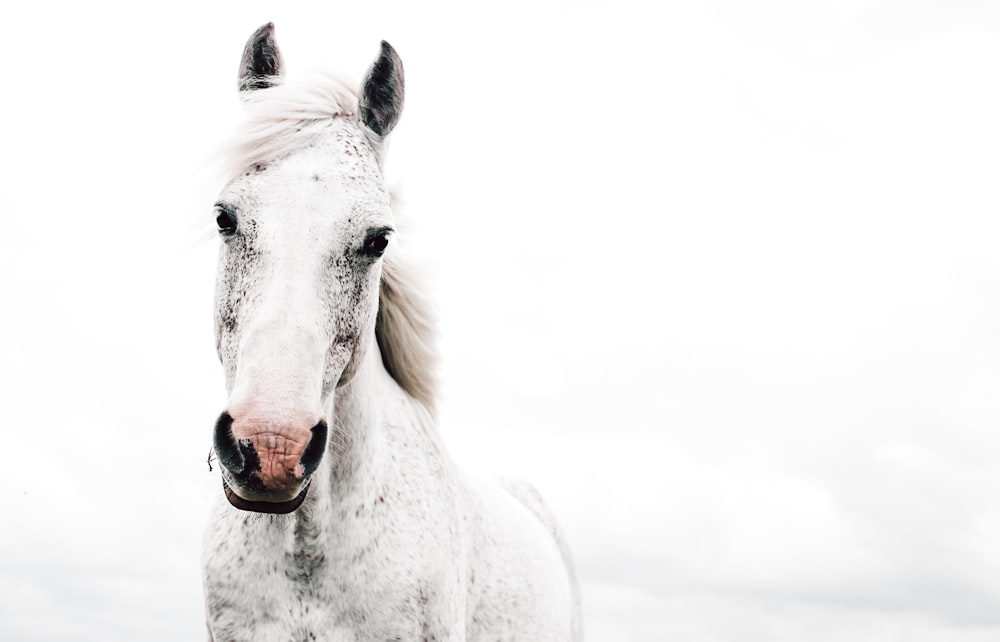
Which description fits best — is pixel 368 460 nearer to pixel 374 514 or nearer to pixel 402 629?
pixel 374 514

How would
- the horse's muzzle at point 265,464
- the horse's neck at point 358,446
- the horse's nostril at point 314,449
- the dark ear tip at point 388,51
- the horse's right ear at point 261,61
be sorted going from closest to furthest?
the horse's muzzle at point 265,464, the horse's nostril at point 314,449, the horse's neck at point 358,446, the dark ear tip at point 388,51, the horse's right ear at point 261,61

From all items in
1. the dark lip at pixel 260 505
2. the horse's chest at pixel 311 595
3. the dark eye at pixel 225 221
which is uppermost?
the dark eye at pixel 225 221

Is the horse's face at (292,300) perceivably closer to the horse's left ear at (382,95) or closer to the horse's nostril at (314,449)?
the horse's nostril at (314,449)

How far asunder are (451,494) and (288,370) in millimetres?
1569

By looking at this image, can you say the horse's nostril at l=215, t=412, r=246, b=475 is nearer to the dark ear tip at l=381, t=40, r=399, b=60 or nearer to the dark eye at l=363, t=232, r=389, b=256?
the dark eye at l=363, t=232, r=389, b=256

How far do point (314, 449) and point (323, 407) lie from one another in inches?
20.0

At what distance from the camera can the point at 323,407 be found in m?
3.65

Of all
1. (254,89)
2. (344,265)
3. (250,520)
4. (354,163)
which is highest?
(254,89)

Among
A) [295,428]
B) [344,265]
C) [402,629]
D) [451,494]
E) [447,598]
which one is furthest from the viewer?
[451,494]

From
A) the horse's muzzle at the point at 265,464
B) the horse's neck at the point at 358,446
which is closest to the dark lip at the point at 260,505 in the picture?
the horse's muzzle at the point at 265,464

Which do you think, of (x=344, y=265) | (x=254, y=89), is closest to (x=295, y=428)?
(x=344, y=265)

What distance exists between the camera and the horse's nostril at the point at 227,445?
10.0 ft

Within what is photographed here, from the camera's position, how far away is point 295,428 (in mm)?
3053

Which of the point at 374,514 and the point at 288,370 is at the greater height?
the point at 288,370
